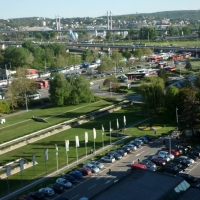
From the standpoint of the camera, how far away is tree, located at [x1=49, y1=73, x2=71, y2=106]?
99.1 ft

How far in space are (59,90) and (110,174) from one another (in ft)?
48.2

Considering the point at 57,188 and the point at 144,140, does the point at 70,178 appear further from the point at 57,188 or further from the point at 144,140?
the point at 144,140

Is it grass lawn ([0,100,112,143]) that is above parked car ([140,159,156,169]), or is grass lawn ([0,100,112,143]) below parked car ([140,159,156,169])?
below

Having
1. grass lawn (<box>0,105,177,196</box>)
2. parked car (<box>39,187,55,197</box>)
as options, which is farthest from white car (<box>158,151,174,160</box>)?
parked car (<box>39,187,55,197</box>)

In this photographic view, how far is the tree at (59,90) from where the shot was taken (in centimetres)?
3022

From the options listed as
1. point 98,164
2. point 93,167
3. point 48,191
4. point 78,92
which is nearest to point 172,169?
point 98,164

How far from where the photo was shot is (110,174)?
16672 millimetres

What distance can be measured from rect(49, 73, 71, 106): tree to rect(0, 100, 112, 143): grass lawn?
667 mm

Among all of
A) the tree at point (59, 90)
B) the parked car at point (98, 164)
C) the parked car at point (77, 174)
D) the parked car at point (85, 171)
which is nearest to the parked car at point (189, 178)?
the parked car at point (98, 164)

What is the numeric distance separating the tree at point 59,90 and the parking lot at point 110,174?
12.0 m

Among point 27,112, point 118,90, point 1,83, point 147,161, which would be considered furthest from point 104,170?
point 1,83

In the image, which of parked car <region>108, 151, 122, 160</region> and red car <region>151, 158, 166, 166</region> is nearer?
red car <region>151, 158, 166, 166</region>

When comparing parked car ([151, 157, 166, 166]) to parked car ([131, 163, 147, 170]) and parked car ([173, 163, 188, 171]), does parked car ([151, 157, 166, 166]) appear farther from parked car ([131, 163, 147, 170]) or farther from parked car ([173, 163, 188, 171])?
parked car ([131, 163, 147, 170])

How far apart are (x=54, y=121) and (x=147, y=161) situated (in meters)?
10.7
